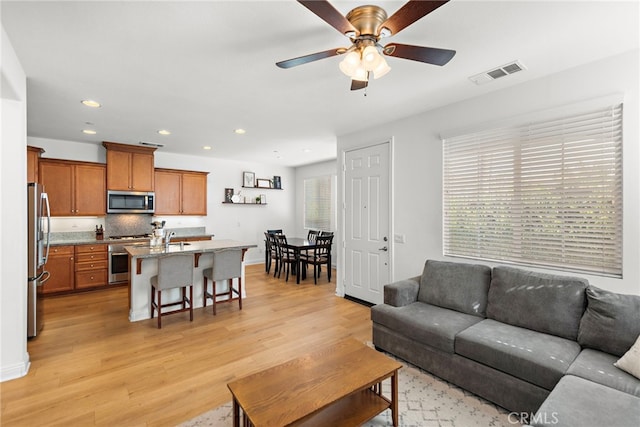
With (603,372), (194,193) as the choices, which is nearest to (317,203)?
(194,193)

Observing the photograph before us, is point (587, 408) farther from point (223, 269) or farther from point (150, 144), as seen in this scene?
point (150, 144)

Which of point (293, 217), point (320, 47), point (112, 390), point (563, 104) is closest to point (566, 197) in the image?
point (563, 104)

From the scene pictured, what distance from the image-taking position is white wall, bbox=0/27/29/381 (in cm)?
248

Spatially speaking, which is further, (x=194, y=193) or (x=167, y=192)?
(x=194, y=193)

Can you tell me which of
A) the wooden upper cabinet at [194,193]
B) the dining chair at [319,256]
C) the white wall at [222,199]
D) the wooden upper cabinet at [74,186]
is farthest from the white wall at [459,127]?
the wooden upper cabinet at [74,186]

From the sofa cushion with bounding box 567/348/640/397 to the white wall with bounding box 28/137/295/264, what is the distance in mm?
6765

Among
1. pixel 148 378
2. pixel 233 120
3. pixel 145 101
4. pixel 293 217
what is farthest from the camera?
pixel 293 217

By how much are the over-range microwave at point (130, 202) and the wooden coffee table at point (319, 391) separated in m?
5.05

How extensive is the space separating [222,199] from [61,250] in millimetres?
3211

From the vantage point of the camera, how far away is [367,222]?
14.7 ft

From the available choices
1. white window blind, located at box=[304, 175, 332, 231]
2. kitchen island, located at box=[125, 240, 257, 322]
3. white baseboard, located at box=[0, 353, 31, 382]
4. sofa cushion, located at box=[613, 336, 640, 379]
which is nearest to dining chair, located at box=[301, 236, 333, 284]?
white window blind, located at box=[304, 175, 332, 231]

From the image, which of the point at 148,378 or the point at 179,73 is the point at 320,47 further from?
the point at 148,378

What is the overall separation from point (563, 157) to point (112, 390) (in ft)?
14.3

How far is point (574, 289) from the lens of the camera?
2365 millimetres
